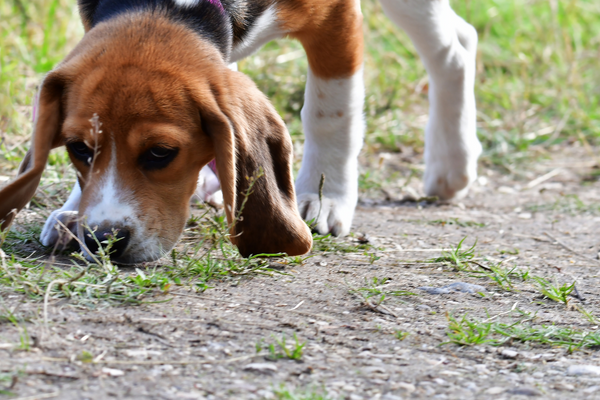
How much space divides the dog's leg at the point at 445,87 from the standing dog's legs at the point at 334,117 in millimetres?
581

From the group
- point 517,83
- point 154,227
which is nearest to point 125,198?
point 154,227

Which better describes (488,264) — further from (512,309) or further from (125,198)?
(125,198)

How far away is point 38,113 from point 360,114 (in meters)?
1.55

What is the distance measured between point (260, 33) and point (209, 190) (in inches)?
32.3

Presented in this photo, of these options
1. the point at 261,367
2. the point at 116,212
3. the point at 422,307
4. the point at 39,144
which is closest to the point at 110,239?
the point at 116,212

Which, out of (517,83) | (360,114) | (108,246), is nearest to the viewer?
(108,246)

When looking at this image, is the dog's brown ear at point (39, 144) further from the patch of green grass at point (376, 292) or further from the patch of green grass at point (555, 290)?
the patch of green grass at point (555, 290)

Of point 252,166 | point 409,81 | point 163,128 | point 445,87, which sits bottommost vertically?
point 252,166

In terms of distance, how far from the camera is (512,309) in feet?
8.26

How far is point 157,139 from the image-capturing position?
247 cm

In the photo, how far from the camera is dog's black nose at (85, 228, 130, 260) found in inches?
94.4

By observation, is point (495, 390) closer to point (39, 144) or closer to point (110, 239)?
point (110, 239)

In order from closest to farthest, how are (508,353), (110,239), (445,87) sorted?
(508,353)
(110,239)
(445,87)

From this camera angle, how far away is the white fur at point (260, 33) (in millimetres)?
3160
